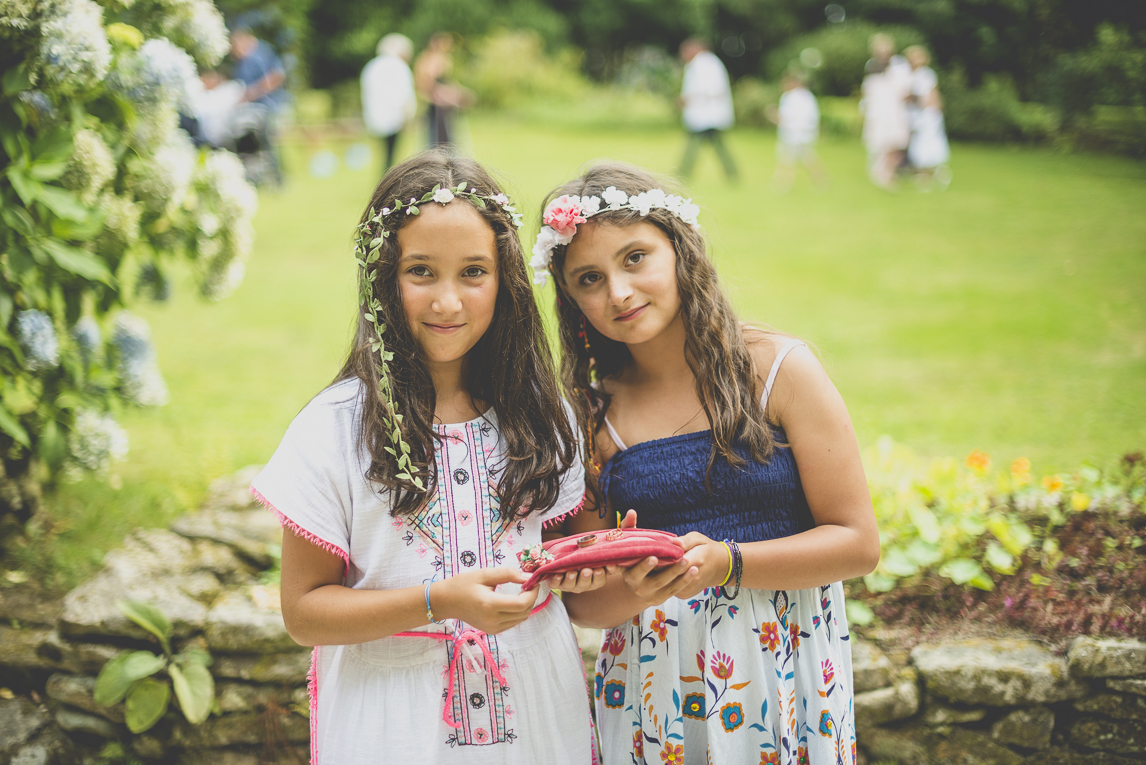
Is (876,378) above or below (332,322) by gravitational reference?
below

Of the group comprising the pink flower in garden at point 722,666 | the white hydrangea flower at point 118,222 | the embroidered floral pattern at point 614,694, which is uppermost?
the white hydrangea flower at point 118,222

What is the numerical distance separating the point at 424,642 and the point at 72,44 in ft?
6.25

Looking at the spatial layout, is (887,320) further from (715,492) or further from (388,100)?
(388,100)

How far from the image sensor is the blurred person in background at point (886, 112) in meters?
9.96

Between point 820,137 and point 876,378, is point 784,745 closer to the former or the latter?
point 876,378

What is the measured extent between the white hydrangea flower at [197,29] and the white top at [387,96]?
737cm

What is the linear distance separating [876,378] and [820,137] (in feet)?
36.5

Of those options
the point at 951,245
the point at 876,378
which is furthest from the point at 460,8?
the point at 876,378

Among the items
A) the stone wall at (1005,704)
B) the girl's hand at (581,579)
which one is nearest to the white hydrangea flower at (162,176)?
the girl's hand at (581,579)

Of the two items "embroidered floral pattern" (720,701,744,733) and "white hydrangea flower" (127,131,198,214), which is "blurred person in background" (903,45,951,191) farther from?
"embroidered floral pattern" (720,701,744,733)

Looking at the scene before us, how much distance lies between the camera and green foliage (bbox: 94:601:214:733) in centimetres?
241

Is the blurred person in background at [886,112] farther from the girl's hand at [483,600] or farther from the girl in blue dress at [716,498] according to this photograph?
the girl's hand at [483,600]

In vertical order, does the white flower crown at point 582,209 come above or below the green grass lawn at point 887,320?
A: below

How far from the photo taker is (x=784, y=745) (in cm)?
169
